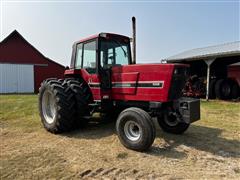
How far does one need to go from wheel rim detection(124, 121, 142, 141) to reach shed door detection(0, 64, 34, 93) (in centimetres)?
1964

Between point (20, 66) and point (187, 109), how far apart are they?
20823 mm

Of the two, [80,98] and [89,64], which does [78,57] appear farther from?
[80,98]

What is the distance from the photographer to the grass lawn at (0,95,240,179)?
4.16 metres

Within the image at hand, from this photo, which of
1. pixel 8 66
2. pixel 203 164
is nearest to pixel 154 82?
pixel 203 164

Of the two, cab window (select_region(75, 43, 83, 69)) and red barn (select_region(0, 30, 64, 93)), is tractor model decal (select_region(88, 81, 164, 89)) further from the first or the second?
red barn (select_region(0, 30, 64, 93))

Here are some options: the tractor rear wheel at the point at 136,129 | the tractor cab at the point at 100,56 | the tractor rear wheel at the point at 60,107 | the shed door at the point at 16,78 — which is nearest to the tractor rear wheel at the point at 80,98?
the tractor rear wheel at the point at 60,107

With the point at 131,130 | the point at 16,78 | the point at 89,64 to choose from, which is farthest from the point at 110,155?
the point at 16,78

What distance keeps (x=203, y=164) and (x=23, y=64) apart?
21.7 meters

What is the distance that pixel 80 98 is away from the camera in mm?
6219

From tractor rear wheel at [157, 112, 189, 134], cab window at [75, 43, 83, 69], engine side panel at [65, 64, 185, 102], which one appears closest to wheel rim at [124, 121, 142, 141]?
engine side panel at [65, 64, 185, 102]

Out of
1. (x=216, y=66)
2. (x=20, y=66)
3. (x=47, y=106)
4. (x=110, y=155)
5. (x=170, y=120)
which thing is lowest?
(x=110, y=155)

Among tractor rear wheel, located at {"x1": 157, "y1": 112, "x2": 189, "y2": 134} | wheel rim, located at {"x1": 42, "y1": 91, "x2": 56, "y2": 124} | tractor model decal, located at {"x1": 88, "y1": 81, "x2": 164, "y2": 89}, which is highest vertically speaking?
tractor model decal, located at {"x1": 88, "y1": 81, "x2": 164, "y2": 89}

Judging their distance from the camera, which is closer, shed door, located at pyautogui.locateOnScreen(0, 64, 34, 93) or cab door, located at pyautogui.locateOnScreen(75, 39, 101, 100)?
cab door, located at pyautogui.locateOnScreen(75, 39, 101, 100)

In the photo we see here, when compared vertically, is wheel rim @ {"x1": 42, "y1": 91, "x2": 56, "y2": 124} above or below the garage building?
below
